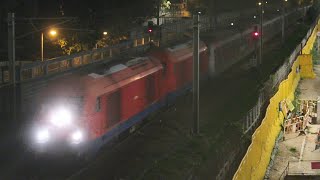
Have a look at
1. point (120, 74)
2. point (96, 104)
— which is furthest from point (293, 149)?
point (96, 104)

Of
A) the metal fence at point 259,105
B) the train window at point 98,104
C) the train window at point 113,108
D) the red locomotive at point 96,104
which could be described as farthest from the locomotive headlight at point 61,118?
the metal fence at point 259,105

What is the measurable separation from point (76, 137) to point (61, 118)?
33.0 inches

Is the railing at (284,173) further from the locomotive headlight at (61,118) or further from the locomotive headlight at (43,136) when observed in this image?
the locomotive headlight at (43,136)

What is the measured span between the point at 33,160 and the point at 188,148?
18.6 feet

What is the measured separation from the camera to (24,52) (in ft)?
138

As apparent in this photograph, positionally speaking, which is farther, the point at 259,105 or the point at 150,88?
the point at 259,105

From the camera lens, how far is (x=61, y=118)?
17.9 metres

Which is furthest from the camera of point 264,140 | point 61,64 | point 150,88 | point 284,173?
point 61,64

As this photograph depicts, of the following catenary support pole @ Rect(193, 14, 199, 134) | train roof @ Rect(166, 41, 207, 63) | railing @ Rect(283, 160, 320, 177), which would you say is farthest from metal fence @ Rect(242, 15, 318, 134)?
train roof @ Rect(166, 41, 207, 63)

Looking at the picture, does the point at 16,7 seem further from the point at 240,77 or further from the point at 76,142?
the point at 76,142

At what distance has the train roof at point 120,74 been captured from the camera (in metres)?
18.9

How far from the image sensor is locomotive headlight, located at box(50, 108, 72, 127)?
1786 centimetres

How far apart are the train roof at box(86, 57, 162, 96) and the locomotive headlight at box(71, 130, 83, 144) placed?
149 centimetres

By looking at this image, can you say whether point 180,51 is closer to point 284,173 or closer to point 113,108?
point 284,173
